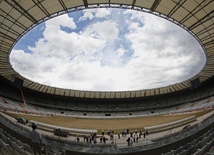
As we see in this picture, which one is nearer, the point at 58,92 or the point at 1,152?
the point at 1,152

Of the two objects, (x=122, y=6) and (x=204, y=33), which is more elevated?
(x=122, y=6)

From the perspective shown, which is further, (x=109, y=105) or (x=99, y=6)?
(x=109, y=105)

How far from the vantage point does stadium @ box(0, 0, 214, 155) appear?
17.2m

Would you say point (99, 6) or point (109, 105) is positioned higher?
point (99, 6)

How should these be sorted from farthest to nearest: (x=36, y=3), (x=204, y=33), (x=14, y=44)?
(x=14, y=44) < (x=204, y=33) < (x=36, y=3)

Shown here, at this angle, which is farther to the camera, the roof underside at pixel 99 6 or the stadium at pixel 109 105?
the roof underside at pixel 99 6

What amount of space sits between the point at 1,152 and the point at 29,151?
3.90 feet

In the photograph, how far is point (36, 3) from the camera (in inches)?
1238

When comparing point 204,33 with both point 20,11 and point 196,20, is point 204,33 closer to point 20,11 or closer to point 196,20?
point 196,20

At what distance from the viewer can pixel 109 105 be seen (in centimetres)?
7862

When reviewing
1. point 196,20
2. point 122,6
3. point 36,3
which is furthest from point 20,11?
point 196,20

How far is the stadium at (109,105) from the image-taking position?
17.2 meters

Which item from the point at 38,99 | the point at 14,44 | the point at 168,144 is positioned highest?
the point at 14,44

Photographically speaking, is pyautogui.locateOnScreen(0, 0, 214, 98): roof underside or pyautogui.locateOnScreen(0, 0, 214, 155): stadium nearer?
pyautogui.locateOnScreen(0, 0, 214, 155): stadium
